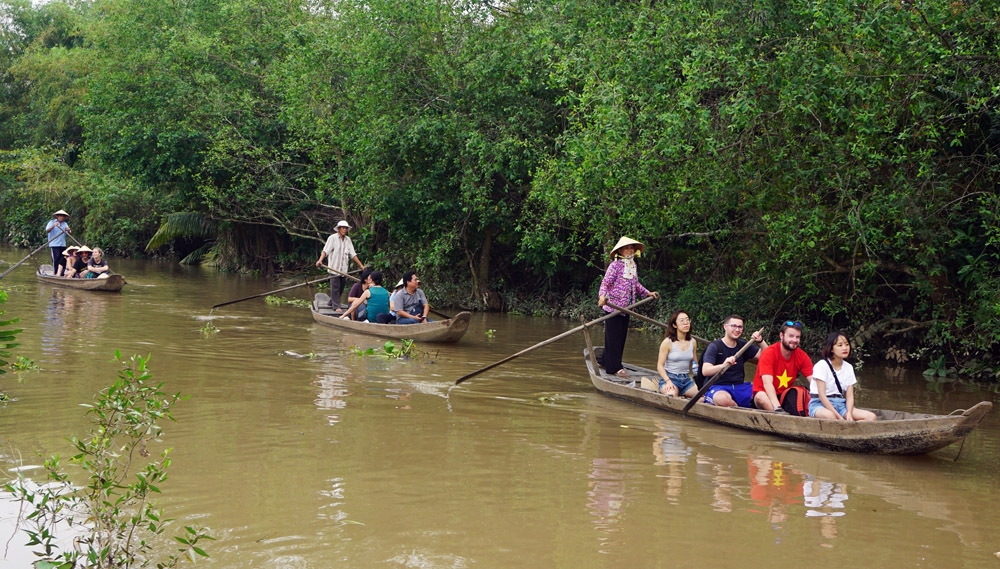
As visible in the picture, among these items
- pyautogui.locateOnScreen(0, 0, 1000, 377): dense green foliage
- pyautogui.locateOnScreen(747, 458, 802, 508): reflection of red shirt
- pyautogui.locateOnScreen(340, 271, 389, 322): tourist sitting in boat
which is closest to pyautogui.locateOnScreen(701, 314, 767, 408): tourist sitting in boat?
pyautogui.locateOnScreen(747, 458, 802, 508): reflection of red shirt

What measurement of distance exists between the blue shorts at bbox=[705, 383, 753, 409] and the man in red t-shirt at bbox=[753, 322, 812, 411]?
0.32 m

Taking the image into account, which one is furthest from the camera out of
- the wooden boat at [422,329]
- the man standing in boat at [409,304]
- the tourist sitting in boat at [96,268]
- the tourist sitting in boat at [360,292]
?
the tourist sitting in boat at [96,268]

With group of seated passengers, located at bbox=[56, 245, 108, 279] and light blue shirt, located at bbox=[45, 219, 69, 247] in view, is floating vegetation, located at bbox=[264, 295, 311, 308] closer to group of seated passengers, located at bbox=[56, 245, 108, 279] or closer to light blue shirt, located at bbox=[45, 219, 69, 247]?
group of seated passengers, located at bbox=[56, 245, 108, 279]

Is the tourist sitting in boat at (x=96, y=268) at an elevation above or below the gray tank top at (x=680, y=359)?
above

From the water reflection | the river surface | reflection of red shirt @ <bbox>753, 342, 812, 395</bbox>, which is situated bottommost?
the river surface

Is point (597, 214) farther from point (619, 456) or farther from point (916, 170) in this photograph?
point (619, 456)

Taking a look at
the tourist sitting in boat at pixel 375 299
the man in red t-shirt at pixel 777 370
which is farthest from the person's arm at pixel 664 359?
the tourist sitting in boat at pixel 375 299

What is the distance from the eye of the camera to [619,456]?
757 centimetres

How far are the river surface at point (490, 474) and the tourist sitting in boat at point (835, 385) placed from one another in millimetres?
391

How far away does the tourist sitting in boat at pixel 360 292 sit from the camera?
50.2 feet

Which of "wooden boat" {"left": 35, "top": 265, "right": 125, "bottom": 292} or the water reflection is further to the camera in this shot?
"wooden boat" {"left": 35, "top": 265, "right": 125, "bottom": 292}

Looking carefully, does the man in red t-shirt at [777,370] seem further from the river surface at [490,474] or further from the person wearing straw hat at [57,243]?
the person wearing straw hat at [57,243]

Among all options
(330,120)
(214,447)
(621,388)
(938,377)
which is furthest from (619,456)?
(330,120)

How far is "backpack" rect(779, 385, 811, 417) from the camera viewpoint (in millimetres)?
8344
